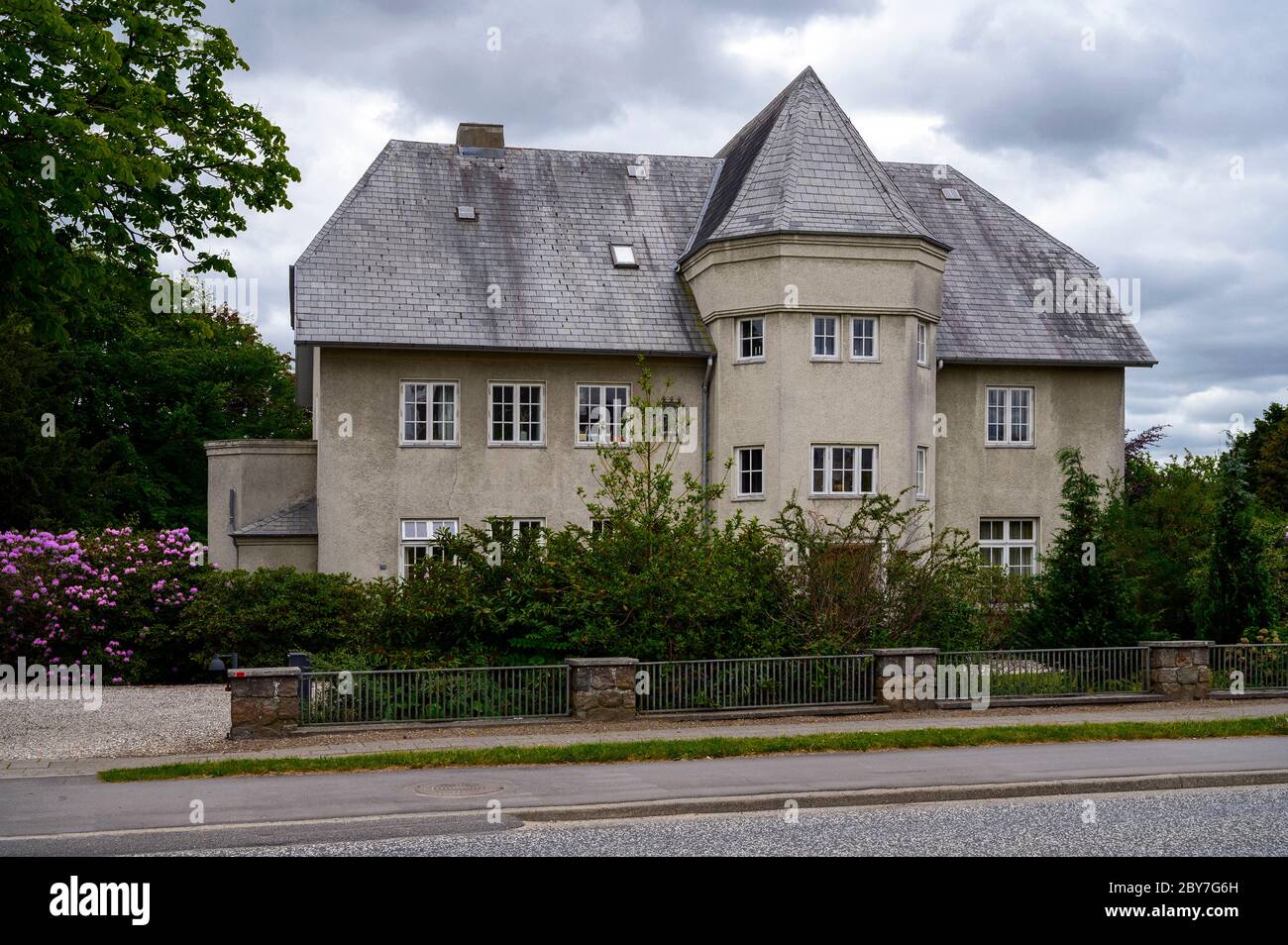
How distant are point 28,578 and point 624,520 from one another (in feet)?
33.2

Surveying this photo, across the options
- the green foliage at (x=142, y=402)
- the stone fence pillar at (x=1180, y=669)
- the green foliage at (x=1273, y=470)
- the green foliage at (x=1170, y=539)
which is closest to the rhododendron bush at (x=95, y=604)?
the green foliage at (x=142, y=402)

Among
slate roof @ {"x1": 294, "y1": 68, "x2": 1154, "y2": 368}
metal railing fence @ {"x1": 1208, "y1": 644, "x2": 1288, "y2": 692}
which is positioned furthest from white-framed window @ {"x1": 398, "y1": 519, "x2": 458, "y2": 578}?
metal railing fence @ {"x1": 1208, "y1": 644, "x2": 1288, "y2": 692}

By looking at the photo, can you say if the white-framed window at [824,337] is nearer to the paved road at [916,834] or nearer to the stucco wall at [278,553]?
the stucco wall at [278,553]

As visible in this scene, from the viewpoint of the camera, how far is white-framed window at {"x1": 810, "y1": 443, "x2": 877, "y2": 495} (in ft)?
88.2

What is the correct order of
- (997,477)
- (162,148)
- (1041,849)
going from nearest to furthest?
(1041,849), (162,148), (997,477)

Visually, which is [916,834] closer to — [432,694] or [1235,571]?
[432,694]

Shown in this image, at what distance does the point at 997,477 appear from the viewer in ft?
97.2

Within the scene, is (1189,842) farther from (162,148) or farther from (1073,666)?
(162,148)

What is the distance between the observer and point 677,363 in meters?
28.5

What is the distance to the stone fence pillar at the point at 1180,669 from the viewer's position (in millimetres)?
18438

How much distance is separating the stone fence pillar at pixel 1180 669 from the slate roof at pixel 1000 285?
11.3 metres

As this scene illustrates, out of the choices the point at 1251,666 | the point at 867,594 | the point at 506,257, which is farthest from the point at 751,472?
the point at 1251,666

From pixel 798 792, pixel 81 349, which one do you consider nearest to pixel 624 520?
pixel 798 792

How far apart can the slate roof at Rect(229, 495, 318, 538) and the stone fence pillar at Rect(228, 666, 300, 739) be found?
39.2 feet
